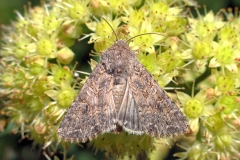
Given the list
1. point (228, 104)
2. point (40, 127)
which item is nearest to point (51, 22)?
point (40, 127)

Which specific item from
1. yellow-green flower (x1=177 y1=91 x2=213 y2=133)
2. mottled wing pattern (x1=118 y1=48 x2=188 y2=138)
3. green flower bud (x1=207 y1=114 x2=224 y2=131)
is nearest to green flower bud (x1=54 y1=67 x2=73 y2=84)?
mottled wing pattern (x1=118 y1=48 x2=188 y2=138)

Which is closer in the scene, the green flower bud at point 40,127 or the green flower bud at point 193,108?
the green flower bud at point 193,108

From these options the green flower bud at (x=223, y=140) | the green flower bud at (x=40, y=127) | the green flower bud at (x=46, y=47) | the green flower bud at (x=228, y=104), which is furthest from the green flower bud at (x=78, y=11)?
the green flower bud at (x=223, y=140)

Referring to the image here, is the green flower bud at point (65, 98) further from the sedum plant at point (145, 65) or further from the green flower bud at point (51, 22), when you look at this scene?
the green flower bud at point (51, 22)

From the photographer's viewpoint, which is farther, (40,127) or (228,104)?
(40,127)

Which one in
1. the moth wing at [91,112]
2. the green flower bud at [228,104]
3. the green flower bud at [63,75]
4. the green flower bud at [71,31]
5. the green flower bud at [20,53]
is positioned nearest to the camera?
the moth wing at [91,112]

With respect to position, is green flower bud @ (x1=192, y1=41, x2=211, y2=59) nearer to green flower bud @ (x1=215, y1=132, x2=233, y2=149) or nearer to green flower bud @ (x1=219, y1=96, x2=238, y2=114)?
green flower bud @ (x1=219, y1=96, x2=238, y2=114)

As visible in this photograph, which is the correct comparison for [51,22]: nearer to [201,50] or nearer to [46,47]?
A: [46,47]

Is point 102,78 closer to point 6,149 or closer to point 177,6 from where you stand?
point 177,6
